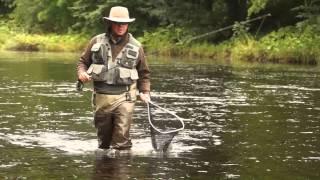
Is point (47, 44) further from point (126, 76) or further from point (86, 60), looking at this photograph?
point (126, 76)

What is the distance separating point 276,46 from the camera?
2912cm

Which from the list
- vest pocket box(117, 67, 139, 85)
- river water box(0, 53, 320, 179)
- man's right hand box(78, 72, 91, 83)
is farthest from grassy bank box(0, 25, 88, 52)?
man's right hand box(78, 72, 91, 83)

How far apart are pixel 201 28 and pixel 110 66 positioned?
28.8 m

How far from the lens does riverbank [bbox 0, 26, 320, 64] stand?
27703 mm

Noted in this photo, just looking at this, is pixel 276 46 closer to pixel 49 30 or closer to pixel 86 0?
pixel 86 0

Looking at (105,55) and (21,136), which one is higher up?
(105,55)

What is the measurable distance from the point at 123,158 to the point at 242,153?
4.94 ft

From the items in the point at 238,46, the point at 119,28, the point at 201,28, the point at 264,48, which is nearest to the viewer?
the point at 119,28

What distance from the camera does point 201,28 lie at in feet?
121

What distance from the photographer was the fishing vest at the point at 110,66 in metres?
8.34

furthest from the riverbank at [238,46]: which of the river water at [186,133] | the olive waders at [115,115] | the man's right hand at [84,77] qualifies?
the man's right hand at [84,77]

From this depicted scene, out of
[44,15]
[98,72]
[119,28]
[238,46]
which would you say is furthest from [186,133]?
[44,15]

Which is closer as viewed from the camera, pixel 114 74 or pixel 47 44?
pixel 114 74

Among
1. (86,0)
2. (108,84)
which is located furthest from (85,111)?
(86,0)
